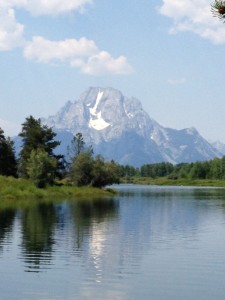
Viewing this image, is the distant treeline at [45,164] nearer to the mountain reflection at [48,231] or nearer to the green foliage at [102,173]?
the green foliage at [102,173]

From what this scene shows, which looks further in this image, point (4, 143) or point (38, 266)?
point (4, 143)

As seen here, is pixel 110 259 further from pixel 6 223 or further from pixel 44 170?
pixel 44 170

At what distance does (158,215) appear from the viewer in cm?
7769

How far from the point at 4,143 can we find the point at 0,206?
43.3 meters

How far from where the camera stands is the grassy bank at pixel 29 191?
104125 mm

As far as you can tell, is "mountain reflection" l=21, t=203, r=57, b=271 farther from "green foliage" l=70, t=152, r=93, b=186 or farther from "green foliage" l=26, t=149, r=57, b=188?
"green foliage" l=70, t=152, r=93, b=186

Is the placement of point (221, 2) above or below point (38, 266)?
above

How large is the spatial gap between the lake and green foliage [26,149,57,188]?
5171cm

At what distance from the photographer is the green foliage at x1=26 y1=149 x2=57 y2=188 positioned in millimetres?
117544

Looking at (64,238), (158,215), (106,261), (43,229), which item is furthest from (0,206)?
(106,261)

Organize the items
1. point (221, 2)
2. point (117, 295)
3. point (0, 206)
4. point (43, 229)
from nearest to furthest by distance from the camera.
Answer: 1. point (221, 2)
2. point (117, 295)
3. point (43, 229)
4. point (0, 206)

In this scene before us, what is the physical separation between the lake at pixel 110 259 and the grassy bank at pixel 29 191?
38834 millimetres

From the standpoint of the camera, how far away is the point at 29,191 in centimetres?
11144

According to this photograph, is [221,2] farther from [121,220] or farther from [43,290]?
[121,220]
